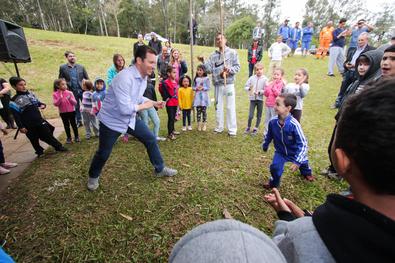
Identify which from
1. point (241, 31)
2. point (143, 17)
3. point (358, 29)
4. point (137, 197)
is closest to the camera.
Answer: point (137, 197)

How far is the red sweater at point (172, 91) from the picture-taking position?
220 inches

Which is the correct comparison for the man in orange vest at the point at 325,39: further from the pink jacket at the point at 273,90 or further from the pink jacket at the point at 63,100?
the pink jacket at the point at 63,100

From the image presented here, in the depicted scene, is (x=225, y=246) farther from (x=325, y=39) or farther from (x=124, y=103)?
(x=325, y=39)

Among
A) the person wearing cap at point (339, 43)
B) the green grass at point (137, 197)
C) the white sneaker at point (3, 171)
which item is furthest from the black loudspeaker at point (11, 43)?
the person wearing cap at point (339, 43)

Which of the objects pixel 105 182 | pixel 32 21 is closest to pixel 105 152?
pixel 105 182

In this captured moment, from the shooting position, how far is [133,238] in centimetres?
263

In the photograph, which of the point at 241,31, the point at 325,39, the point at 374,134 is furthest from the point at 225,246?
the point at 241,31

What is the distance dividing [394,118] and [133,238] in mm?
2757

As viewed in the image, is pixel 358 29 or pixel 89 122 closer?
pixel 89 122

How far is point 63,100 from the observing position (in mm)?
5223

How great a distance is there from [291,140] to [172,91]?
341 cm

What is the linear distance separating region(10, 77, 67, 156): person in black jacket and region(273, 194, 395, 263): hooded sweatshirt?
5.36m

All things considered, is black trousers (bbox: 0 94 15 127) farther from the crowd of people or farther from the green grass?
the green grass

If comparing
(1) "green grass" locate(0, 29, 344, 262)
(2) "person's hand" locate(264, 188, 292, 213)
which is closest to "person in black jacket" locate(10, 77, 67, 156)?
(1) "green grass" locate(0, 29, 344, 262)
